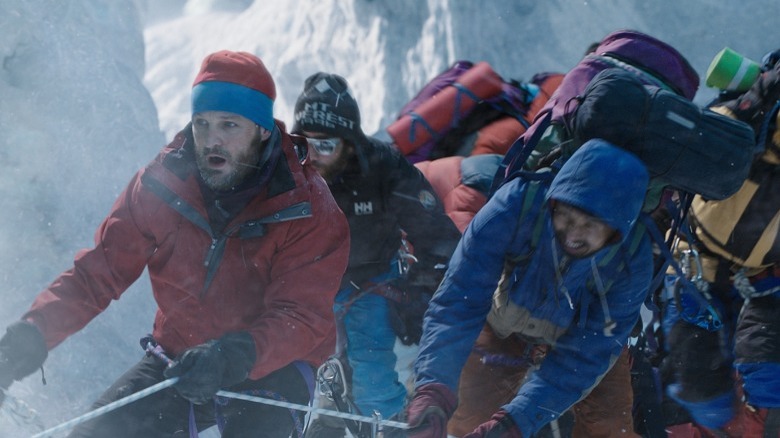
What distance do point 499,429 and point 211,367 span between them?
854 millimetres

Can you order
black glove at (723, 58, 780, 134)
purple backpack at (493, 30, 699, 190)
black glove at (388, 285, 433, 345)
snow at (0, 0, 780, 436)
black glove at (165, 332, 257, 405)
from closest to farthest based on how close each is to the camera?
black glove at (165, 332, 257, 405)
purple backpack at (493, 30, 699, 190)
black glove at (723, 58, 780, 134)
black glove at (388, 285, 433, 345)
snow at (0, 0, 780, 436)

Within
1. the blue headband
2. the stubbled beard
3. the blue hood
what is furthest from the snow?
the blue hood

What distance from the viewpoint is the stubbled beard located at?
2684 mm

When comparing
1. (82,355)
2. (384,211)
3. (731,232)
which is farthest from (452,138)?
(82,355)

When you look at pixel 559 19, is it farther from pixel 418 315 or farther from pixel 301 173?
pixel 301 173

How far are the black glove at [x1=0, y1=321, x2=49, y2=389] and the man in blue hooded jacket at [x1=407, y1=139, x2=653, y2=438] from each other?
108cm

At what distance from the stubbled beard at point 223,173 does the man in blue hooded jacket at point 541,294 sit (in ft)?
2.41

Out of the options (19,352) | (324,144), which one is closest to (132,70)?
(324,144)

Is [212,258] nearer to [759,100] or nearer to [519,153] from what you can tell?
[519,153]

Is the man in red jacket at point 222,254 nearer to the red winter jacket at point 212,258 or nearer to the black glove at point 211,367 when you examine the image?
the red winter jacket at point 212,258

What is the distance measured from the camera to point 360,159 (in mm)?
3660

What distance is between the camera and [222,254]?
2674 mm

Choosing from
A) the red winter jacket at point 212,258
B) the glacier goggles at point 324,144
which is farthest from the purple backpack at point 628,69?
the glacier goggles at point 324,144

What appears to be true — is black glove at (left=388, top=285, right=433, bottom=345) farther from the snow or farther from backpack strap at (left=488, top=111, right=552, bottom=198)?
the snow
